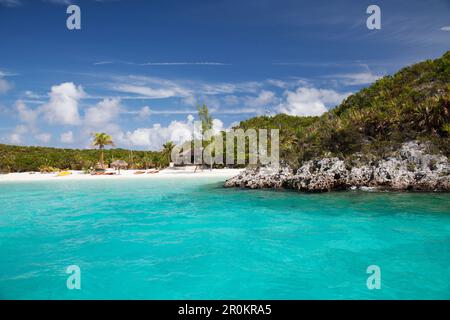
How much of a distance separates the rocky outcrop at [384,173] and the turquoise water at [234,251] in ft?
10.6

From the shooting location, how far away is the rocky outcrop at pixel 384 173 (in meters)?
17.6

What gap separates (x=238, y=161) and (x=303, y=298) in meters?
42.1

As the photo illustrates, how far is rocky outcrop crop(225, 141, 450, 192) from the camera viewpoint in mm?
17641

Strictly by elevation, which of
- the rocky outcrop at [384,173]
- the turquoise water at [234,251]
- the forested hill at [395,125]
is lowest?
the turquoise water at [234,251]

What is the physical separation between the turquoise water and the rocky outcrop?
3.23 meters

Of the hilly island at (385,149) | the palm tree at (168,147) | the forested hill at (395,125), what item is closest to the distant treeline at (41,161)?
the palm tree at (168,147)

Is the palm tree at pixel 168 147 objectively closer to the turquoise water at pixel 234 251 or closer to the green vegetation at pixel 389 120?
the green vegetation at pixel 389 120

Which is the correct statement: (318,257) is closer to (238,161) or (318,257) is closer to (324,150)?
(324,150)

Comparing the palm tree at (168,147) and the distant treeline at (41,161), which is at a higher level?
the palm tree at (168,147)

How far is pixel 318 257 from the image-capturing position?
743 cm

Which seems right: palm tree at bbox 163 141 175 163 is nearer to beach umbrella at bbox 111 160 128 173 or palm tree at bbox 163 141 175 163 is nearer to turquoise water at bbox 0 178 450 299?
beach umbrella at bbox 111 160 128 173

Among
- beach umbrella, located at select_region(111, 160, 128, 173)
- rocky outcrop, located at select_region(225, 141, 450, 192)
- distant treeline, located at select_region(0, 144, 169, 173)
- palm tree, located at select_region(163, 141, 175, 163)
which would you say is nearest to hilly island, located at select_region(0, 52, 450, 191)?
rocky outcrop, located at select_region(225, 141, 450, 192)

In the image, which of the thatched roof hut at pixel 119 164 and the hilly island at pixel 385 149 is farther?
the thatched roof hut at pixel 119 164

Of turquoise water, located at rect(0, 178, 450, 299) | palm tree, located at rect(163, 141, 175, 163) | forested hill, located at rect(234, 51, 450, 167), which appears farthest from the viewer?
palm tree, located at rect(163, 141, 175, 163)
